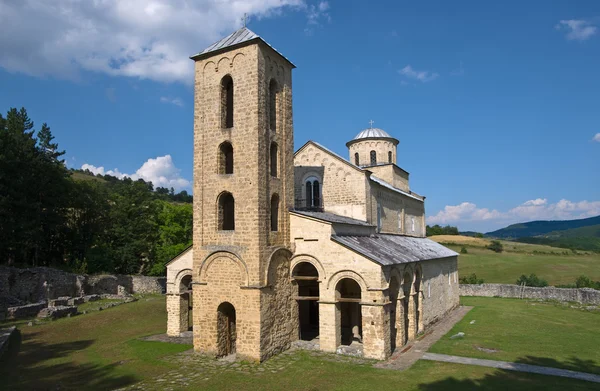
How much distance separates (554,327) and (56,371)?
80.6ft

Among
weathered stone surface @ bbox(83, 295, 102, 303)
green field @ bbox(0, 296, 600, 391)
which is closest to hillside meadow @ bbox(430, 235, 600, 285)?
green field @ bbox(0, 296, 600, 391)

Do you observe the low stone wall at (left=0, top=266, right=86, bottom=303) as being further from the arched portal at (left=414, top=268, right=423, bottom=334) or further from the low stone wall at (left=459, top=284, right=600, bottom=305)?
the low stone wall at (left=459, top=284, right=600, bottom=305)

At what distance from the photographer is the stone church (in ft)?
49.6

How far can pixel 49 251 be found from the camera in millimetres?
37594

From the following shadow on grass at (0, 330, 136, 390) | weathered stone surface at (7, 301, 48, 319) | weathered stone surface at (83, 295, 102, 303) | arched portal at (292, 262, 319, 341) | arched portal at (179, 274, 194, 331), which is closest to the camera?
shadow on grass at (0, 330, 136, 390)

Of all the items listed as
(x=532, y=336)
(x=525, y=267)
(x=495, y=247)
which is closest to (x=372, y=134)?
(x=532, y=336)

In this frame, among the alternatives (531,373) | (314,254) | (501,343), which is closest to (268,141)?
(314,254)

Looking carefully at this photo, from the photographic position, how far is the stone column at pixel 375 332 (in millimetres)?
14805

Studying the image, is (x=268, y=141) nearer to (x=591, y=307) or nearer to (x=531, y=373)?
(x=531, y=373)

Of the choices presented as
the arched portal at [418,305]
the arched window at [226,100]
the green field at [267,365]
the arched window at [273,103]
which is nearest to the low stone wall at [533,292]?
the green field at [267,365]

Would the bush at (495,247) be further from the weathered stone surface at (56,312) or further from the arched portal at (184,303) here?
the weathered stone surface at (56,312)

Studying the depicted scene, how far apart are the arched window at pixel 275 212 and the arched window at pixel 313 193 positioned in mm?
5841

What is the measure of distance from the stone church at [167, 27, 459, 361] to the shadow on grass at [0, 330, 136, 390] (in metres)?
3.76

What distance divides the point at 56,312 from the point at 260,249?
54.0ft
